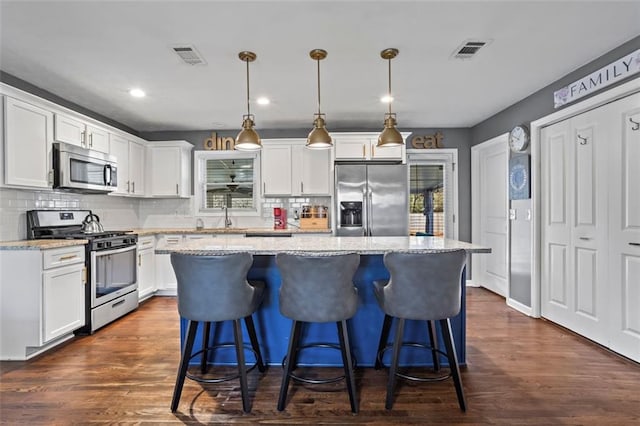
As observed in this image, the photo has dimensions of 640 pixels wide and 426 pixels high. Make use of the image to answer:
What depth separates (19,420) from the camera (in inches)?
77.4

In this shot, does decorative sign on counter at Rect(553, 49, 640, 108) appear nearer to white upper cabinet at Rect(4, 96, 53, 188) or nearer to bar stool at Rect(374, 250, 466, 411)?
bar stool at Rect(374, 250, 466, 411)

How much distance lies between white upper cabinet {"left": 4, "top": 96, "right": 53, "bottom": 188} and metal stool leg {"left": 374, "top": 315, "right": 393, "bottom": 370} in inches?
129

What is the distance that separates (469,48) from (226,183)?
3838 millimetres

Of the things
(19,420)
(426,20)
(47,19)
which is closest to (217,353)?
(19,420)

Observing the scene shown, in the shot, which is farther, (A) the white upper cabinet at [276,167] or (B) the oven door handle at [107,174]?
(A) the white upper cabinet at [276,167]

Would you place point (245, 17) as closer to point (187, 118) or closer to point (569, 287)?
point (187, 118)

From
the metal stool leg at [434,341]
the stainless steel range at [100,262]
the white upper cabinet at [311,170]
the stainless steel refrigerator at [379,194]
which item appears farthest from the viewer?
the white upper cabinet at [311,170]

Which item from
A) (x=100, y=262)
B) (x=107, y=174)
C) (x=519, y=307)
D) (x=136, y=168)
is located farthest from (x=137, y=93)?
(x=519, y=307)

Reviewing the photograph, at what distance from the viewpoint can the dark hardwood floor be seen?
198 cm

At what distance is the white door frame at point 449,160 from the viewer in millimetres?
5223

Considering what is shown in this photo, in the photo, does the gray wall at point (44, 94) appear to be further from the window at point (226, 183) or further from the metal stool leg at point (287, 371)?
the metal stool leg at point (287, 371)

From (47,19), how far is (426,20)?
8.28 feet

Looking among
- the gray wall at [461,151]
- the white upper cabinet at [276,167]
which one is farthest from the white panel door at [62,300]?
the gray wall at [461,151]

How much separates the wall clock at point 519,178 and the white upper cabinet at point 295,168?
230 cm
